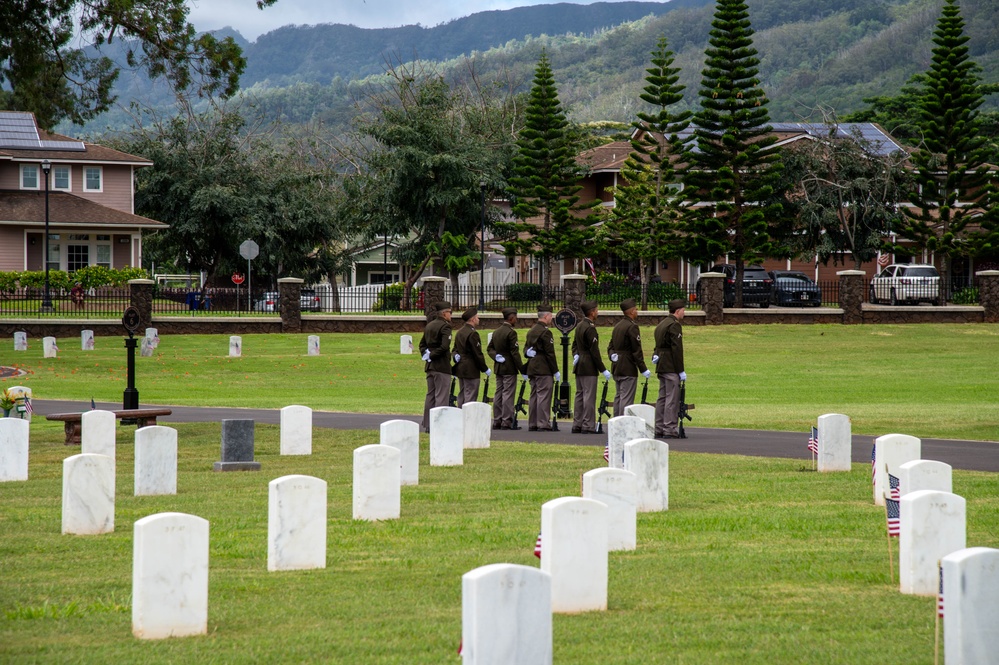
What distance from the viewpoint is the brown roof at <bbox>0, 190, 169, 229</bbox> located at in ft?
160

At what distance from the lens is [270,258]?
57.3 m

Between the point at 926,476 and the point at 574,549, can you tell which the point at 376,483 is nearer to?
the point at 574,549

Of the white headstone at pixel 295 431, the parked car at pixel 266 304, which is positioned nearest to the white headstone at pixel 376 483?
the white headstone at pixel 295 431

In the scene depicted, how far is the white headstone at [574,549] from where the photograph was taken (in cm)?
646

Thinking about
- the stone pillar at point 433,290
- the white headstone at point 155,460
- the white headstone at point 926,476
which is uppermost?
the stone pillar at point 433,290

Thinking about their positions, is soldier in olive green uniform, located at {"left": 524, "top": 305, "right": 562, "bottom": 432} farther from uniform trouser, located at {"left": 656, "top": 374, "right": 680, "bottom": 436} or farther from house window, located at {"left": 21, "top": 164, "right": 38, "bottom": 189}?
house window, located at {"left": 21, "top": 164, "right": 38, "bottom": 189}

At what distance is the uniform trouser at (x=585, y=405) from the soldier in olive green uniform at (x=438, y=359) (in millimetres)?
1950

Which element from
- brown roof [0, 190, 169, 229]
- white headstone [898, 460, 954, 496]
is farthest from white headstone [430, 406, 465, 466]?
brown roof [0, 190, 169, 229]

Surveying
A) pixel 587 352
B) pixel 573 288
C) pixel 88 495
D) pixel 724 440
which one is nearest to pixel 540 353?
pixel 587 352

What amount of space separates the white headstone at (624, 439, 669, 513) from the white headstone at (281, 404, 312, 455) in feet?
19.4

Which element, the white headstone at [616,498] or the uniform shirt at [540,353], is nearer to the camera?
the white headstone at [616,498]

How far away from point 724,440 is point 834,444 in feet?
13.0

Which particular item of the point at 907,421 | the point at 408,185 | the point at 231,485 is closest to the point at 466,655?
the point at 231,485

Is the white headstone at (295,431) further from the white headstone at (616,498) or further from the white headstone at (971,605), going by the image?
the white headstone at (971,605)
